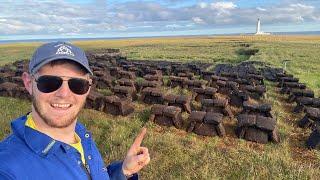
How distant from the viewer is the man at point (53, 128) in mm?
2428

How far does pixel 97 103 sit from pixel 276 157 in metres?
5.92

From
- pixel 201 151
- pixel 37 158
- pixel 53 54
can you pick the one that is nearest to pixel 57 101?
pixel 53 54

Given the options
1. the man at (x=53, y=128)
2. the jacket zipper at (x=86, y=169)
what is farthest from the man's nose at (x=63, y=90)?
the jacket zipper at (x=86, y=169)

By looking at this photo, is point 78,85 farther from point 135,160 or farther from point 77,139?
point 135,160

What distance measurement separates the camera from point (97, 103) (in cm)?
1177

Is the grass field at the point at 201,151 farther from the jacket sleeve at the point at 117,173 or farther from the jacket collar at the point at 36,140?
the jacket collar at the point at 36,140

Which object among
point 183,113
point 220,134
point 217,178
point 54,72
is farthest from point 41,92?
point 183,113

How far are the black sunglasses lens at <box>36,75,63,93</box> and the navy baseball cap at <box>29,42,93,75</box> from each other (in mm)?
71

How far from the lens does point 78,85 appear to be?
282cm

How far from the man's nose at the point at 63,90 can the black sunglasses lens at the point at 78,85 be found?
2cm

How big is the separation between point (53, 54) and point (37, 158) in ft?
2.11

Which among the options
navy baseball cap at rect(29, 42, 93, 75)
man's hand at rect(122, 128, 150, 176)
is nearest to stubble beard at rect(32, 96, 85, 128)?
navy baseball cap at rect(29, 42, 93, 75)

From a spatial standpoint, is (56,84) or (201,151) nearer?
(56,84)

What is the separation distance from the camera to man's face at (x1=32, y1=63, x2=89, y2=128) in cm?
270
